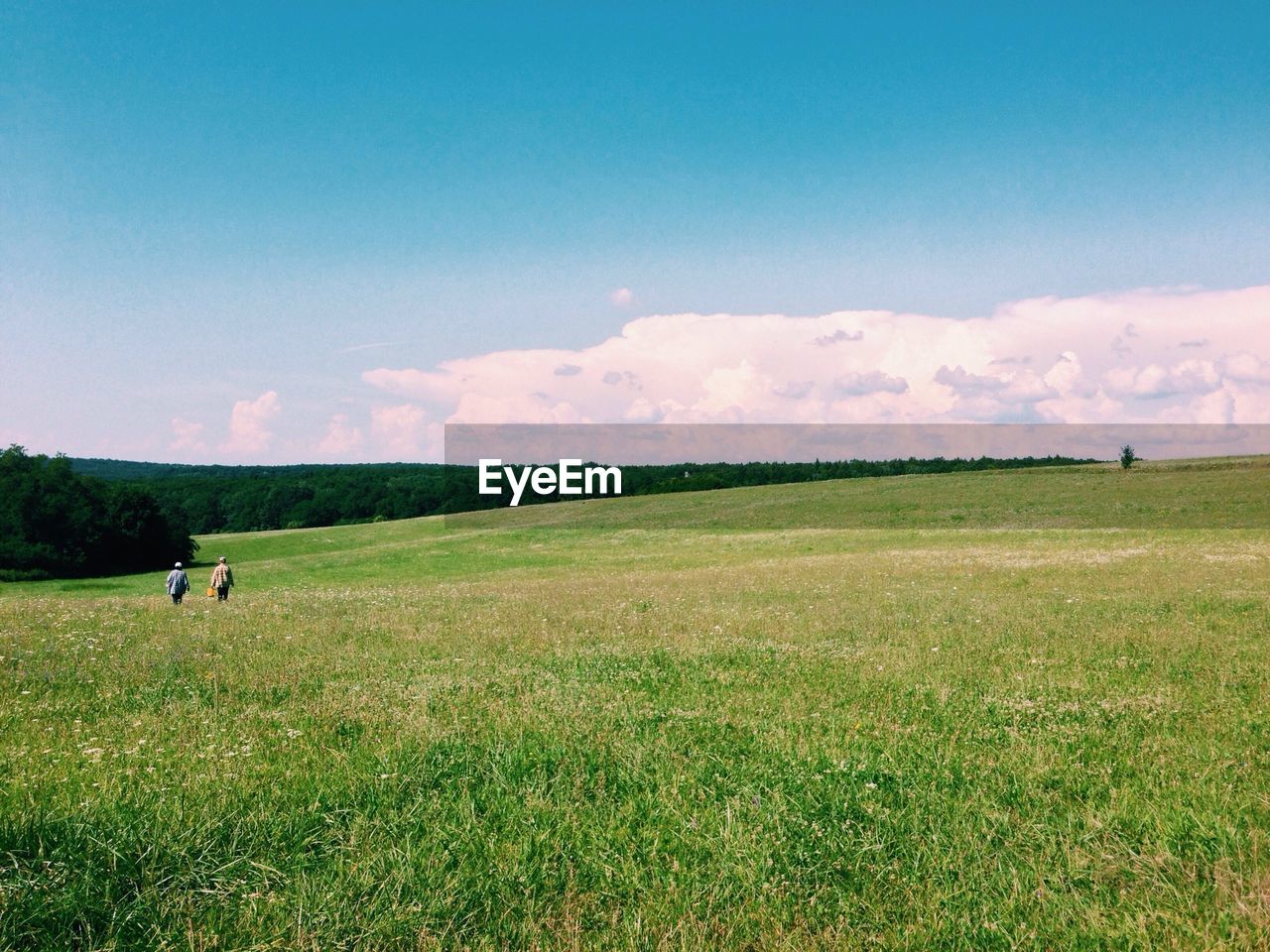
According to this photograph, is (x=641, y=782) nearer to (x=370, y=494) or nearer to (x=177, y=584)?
(x=177, y=584)

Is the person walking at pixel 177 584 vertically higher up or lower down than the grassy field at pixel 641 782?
lower down

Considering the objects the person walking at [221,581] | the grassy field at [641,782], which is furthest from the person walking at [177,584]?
the grassy field at [641,782]

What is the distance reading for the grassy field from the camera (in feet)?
15.3

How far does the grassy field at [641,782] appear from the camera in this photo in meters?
4.66

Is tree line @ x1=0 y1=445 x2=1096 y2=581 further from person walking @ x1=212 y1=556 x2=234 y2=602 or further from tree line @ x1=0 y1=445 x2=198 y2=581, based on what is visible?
person walking @ x1=212 y1=556 x2=234 y2=602

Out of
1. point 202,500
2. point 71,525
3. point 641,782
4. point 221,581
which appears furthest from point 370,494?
point 641,782

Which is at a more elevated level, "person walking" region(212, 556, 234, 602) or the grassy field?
the grassy field

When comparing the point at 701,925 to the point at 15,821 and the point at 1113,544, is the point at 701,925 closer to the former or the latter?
the point at 15,821

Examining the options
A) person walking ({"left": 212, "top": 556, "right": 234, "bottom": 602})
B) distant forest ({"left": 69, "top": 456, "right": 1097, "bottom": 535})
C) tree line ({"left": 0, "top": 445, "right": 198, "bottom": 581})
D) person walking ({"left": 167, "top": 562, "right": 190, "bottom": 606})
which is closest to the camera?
person walking ({"left": 167, "top": 562, "right": 190, "bottom": 606})

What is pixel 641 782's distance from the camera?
21.8ft

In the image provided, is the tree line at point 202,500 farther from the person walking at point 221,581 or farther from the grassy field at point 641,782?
the grassy field at point 641,782

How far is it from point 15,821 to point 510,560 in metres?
50.8

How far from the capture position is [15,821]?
538 cm

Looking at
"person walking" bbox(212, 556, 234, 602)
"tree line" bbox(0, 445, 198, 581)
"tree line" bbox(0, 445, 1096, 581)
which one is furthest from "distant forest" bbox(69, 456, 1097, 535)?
"person walking" bbox(212, 556, 234, 602)
